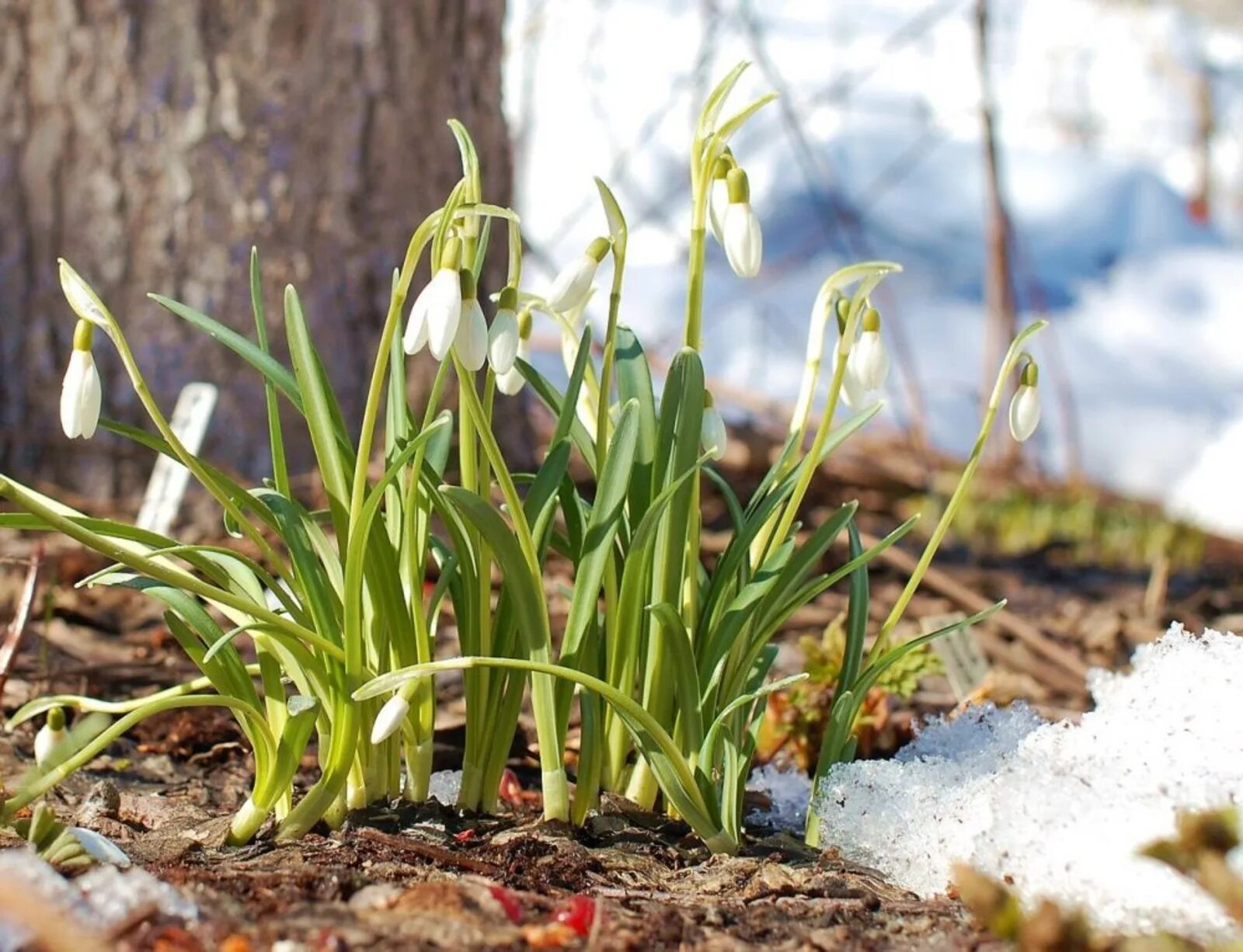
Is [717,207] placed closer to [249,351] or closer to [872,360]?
[872,360]

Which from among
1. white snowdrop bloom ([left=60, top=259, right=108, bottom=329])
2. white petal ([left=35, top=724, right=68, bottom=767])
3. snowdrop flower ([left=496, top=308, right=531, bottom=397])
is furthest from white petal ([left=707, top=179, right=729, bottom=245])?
white petal ([left=35, top=724, right=68, bottom=767])

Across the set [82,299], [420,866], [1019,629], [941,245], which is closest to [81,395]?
[82,299]

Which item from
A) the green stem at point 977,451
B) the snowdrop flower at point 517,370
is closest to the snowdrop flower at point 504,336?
the snowdrop flower at point 517,370

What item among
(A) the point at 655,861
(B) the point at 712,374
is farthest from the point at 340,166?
(B) the point at 712,374

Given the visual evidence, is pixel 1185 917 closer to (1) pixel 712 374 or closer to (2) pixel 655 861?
(2) pixel 655 861

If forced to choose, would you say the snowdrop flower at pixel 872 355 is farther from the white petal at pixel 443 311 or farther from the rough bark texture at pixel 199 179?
the rough bark texture at pixel 199 179

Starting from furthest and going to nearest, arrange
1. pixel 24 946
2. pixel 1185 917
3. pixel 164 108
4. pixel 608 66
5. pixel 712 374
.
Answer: pixel 712 374
pixel 608 66
pixel 164 108
pixel 1185 917
pixel 24 946

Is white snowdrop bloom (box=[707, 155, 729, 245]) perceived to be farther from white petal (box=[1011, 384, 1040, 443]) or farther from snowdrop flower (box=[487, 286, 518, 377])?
white petal (box=[1011, 384, 1040, 443])

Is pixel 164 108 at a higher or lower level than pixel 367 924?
higher
